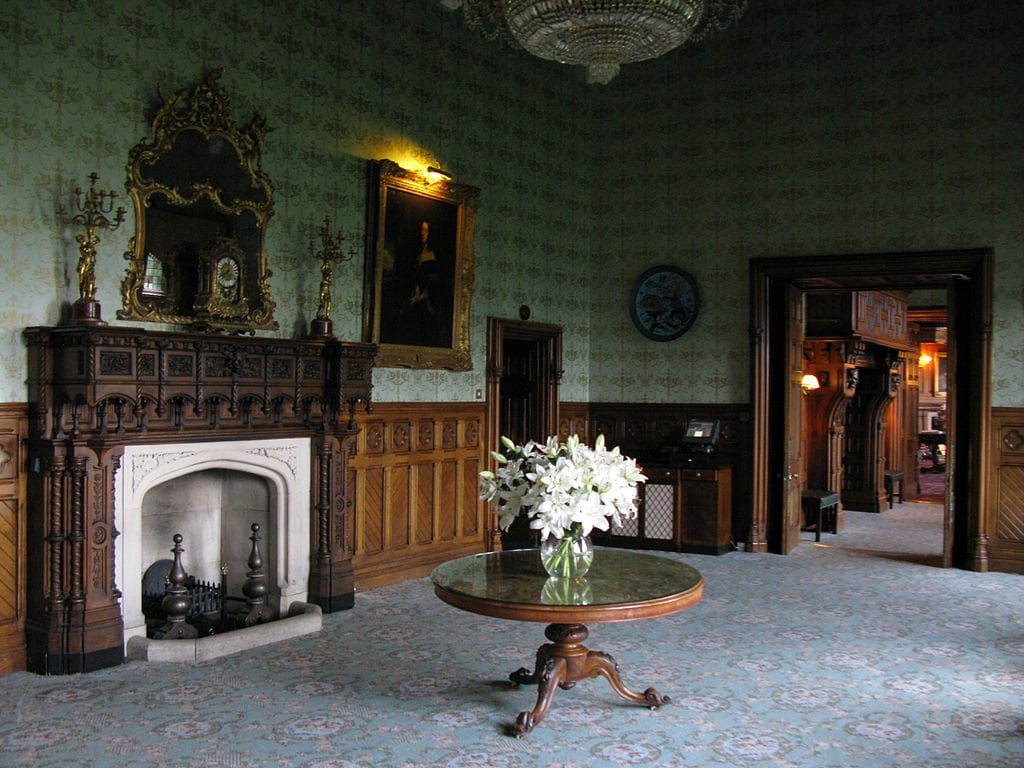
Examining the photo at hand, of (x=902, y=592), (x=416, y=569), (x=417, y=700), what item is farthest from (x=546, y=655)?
(x=902, y=592)

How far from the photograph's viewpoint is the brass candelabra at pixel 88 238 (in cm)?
567

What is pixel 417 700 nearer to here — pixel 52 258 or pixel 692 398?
pixel 52 258

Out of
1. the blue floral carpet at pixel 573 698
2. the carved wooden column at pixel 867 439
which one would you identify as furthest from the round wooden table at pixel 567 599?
the carved wooden column at pixel 867 439

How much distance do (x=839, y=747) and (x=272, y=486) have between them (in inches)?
168

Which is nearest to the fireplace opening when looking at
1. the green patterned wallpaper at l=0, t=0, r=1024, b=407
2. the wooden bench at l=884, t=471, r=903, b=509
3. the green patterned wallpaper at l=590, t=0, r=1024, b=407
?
the green patterned wallpaper at l=0, t=0, r=1024, b=407

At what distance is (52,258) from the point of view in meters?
5.81

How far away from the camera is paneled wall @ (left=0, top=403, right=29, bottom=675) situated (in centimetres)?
562

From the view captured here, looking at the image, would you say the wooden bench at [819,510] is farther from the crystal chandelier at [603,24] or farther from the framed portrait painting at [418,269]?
the crystal chandelier at [603,24]

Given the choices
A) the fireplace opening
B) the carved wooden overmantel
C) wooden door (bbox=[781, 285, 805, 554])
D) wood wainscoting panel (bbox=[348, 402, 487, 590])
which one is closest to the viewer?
the carved wooden overmantel

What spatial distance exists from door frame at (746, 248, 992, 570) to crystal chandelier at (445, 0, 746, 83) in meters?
5.09

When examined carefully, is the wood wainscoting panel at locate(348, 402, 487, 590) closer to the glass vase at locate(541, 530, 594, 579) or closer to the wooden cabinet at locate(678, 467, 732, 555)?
the wooden cabinet at locate(678, 467, 732, 555)

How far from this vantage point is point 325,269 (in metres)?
7.36

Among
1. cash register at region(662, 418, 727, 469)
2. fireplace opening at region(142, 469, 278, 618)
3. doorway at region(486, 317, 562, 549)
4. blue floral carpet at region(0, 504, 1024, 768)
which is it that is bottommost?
blue floral carpet at region(0, 504, 1024, 768)

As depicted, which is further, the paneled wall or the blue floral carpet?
the paneled wall
